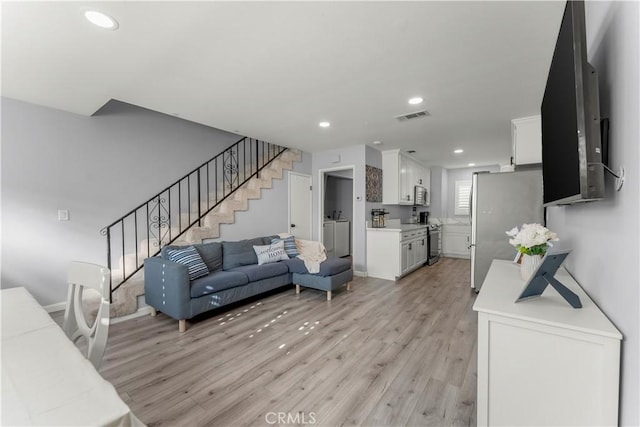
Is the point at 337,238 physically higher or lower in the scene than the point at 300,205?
lower

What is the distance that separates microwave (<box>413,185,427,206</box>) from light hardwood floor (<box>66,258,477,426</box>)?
3.23 meters

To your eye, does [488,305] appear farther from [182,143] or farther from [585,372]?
[182,143]

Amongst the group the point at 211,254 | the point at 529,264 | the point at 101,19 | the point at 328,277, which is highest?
the point at 101,19

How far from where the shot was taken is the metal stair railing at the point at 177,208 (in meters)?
3.63

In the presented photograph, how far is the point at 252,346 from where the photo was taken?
2.47m

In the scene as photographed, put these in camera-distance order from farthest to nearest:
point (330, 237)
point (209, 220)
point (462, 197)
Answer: point (462, 197) < point (330, 237) < point (209, 220)

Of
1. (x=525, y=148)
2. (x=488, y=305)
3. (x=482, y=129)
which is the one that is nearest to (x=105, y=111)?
(x=488, y=305)

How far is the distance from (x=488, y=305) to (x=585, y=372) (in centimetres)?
37

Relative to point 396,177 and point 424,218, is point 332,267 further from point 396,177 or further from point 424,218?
point 424,218

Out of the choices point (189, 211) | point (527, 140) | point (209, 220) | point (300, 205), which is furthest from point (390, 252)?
point (189, 211)

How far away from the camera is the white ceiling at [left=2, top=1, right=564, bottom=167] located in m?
1.67

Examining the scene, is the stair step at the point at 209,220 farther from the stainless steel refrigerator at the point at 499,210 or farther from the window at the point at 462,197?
the window at the point at 462,197

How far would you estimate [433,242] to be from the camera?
640 cm

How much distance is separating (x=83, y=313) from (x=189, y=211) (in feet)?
10.7
